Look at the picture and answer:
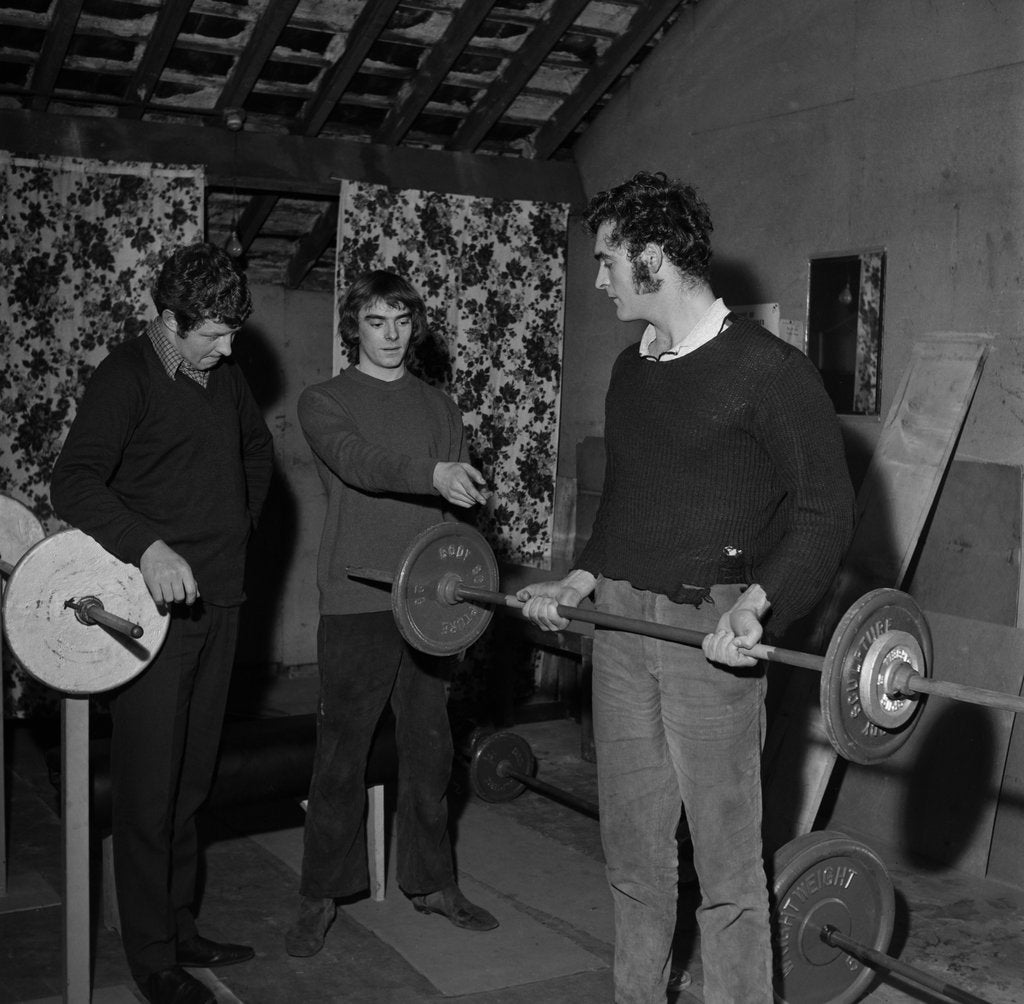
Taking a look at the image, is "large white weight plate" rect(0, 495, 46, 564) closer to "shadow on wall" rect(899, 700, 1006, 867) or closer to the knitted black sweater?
the knitted black sweater

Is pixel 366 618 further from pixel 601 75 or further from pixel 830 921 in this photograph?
pixel 601 75

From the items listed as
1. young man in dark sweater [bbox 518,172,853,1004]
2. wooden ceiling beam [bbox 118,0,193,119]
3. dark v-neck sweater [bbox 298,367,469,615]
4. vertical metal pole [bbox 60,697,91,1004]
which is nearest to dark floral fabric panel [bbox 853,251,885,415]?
dark v-neck sweater [bbox 298,367,469,615]

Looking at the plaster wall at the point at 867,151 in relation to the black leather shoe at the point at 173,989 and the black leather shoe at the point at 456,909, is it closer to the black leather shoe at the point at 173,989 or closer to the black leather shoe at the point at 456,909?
the black leather shoe at the point at 456,909

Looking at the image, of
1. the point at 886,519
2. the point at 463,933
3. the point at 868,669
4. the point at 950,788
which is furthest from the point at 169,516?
the point at 950,788

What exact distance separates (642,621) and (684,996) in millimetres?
1201

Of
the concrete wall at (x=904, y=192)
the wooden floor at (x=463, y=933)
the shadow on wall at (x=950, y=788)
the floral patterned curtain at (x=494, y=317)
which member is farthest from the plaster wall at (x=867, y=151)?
the wooden floor at (x=463, y=933)

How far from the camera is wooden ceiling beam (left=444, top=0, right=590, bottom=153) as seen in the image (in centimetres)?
471

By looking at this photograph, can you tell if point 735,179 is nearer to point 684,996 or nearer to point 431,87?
point 431,87

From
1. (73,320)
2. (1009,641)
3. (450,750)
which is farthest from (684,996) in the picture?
(73,320)

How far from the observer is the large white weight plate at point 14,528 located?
10.9ft

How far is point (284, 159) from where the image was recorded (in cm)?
505

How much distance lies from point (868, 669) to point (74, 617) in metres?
1.55

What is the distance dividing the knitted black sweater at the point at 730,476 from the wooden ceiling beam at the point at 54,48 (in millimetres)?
2765

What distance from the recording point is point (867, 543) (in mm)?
3941
